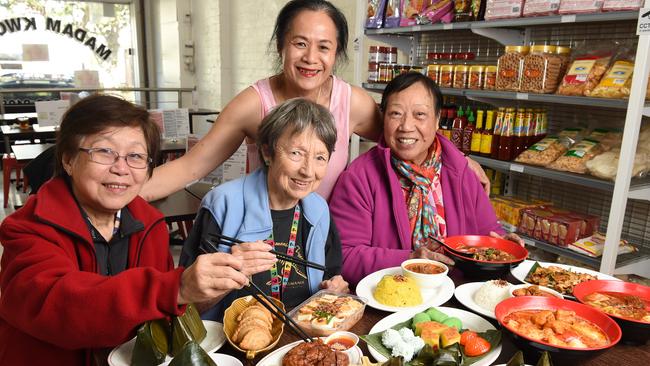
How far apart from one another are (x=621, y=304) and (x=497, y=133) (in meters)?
2.13

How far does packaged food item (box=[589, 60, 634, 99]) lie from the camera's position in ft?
9.01

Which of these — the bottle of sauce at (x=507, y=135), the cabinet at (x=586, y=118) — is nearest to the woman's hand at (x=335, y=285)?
the cabinet at (x=586, y=118)

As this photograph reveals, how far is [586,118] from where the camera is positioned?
3.47m

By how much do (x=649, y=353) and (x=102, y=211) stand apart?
1583 millimetres

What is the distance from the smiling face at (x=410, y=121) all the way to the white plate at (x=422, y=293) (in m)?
0.62

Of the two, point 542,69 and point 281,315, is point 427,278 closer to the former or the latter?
point 281,315

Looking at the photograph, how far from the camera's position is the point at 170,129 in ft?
17.0

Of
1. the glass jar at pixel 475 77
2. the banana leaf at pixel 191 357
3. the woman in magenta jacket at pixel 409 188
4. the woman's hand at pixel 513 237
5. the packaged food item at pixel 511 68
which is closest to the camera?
the banana leaf at pixel 191 357

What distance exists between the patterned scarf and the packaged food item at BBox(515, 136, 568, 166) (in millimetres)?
1381

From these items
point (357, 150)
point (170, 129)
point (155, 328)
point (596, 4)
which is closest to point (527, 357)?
point (155, 328)

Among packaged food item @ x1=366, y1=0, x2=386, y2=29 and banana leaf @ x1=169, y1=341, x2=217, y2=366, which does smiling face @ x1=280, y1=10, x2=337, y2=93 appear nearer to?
banana leaf @ x1=169, y1=341, x2=217, y2=366

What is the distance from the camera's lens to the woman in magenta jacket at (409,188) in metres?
2.07

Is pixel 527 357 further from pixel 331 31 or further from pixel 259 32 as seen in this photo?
pixel 259 32

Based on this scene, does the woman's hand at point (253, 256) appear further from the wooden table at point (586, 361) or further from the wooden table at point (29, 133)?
the wooden table at point (29, 133)
